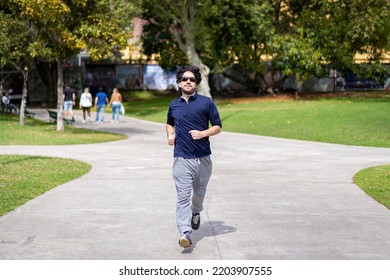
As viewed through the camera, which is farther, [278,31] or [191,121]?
[278,31]

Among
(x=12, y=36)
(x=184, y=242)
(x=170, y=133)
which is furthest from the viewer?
(x=12, y=36)

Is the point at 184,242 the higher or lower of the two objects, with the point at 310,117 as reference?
higher

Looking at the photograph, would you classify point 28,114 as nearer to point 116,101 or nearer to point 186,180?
point 116,101

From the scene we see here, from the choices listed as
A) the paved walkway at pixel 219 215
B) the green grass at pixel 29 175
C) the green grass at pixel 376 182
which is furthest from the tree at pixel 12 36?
the green grass at pixel 376 182

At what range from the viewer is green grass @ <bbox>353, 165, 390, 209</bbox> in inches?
531

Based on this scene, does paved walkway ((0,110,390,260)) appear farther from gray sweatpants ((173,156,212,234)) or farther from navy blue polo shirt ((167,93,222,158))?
navy blue polo shirt ((167,93,222,158))

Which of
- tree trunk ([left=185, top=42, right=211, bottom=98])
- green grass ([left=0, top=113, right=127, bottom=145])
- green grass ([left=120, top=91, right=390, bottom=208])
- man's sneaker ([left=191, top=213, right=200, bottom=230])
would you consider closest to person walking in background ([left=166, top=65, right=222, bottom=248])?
man's sneaker ([left=191, top=213, right=200, bottom=230])

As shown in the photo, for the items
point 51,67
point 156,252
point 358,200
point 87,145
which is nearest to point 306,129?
point 87,145

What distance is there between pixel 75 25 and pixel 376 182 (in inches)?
609

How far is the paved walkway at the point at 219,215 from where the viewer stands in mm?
9031

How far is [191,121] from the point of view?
9109 mm

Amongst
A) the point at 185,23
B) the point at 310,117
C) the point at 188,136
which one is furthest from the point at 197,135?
the point at 185,23

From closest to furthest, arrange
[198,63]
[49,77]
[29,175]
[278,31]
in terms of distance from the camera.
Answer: [29,175]
[198,63]
[278,31]
[49,77]

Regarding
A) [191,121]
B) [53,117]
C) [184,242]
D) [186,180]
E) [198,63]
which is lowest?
[53,117]
